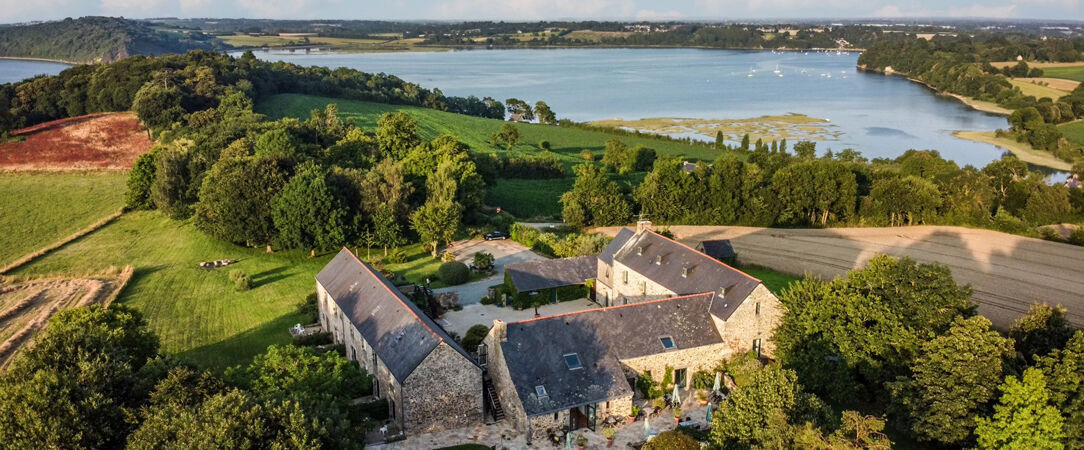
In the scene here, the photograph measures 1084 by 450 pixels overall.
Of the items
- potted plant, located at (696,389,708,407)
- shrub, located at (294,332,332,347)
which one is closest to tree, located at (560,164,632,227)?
shrub, located at (294,332,332,347)

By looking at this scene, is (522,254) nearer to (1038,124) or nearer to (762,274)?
(762,274)

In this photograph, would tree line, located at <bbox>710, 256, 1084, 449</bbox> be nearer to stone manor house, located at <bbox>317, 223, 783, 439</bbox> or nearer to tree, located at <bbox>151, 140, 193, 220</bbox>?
stone manor house, located at <bbox>317, 223, 783, 439</bbox>

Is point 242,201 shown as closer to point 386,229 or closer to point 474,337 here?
point 386,229

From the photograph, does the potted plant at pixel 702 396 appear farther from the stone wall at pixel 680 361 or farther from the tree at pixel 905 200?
the tree at pixel 905 200

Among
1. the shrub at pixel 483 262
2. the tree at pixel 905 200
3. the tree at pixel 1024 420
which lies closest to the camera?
the tree at pixel 1024 420

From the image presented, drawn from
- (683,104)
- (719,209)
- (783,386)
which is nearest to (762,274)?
(719,209)

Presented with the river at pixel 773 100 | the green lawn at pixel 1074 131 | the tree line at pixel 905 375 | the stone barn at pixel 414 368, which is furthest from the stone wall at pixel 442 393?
the green lawn at pixel 1074 131
